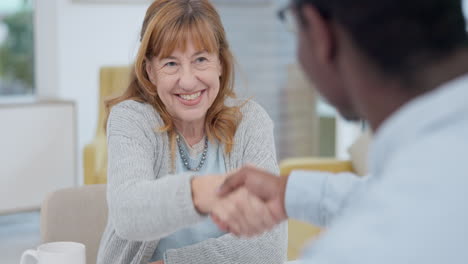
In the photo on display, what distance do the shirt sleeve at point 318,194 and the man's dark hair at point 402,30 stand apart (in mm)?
386

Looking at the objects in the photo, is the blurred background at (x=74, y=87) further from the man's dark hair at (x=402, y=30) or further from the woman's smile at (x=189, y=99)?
the man's dark hair at (x=402, y=30)

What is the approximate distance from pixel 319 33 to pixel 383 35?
0.09 meters

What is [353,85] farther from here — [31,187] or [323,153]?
[323,153]

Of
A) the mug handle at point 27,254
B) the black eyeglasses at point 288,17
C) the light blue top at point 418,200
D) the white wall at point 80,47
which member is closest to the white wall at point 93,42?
the white wall at point 80,47

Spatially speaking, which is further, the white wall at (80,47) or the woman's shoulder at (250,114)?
the white wall at (80,47)

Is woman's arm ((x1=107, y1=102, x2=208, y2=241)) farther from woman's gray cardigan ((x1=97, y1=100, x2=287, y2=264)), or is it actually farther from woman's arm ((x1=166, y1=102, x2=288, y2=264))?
woman's arm ((x1=166, y1=102, x2=288, y2=264))

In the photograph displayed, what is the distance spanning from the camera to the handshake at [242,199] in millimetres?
1182

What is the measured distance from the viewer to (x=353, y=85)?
76cm

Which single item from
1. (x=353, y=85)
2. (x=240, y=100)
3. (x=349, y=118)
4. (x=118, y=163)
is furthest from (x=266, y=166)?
(x=353, y=85)

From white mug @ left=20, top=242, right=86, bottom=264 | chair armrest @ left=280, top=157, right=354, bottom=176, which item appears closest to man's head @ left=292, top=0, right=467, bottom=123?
white mug @ left=20, top=242, right=86, bottom=264

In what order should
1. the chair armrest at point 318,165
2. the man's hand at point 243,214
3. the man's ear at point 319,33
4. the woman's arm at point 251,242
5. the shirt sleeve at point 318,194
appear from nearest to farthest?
1. the man's ear at point 319,33
2. the shirt sleeve at point 318,194
3. the man's hand at point 243,214
4. the woman's arm at point 251,242
5. the chair armrest at point 318,165

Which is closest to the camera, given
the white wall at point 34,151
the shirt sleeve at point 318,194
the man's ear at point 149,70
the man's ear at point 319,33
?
the man's ear at point 319,33

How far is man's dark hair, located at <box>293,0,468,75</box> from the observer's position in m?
0.70

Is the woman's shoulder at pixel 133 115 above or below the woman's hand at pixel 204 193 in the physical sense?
above
